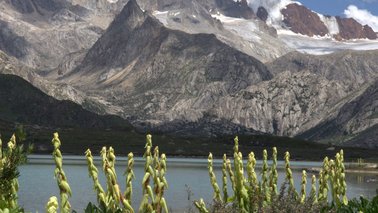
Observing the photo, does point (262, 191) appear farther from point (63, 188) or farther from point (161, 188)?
point (63, 188)

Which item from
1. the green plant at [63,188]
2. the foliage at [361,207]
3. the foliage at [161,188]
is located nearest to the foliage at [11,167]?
the foliage at [161,188]

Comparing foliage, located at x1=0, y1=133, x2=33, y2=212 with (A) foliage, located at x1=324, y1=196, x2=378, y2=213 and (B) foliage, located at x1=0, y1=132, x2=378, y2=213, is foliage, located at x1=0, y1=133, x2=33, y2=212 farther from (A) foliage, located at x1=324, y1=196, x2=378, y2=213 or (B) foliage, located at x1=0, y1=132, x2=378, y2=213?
(A) foliage, located at x1=324, y1=196, x2=378, y2=213

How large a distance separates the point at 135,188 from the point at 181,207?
36.8 metres

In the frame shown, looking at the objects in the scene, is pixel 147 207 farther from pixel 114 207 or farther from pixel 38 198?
pixel 38 198

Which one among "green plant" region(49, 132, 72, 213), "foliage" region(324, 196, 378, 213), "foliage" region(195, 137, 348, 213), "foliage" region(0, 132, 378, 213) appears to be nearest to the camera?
"green plant" region(49, 132, 72, 213)

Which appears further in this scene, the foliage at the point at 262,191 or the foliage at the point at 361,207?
the foliage at the point at 262,191

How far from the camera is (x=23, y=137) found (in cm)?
1619

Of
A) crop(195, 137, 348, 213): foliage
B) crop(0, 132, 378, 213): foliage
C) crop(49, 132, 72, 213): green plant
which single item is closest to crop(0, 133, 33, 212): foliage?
crop(0, 132, 378, 213): foliage

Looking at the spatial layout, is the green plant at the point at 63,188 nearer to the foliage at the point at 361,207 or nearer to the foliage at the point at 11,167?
the foliage at the point at 11,167

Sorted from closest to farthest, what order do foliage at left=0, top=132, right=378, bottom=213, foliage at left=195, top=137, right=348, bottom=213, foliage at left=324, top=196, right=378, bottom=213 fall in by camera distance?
foliage at left=0, top=132, right=378, bottom=213, foliage at left=324, top=196, right=378, bottom=213, foliage at left=195, top=137, right=348, bottom=213

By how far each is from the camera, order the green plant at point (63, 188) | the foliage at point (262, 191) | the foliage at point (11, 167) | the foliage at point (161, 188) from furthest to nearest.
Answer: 1. the foliage at point (262, 191)
2. the foliage at point (11, 167)
3. the foliage at point (161, 188)
4. the green plant at point (63, 188)

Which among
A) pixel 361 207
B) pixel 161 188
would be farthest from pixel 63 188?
pixel 361 207

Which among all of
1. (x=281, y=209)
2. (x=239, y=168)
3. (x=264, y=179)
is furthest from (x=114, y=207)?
(x=264, y=179)

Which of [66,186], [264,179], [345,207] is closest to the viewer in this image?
[66,186]
